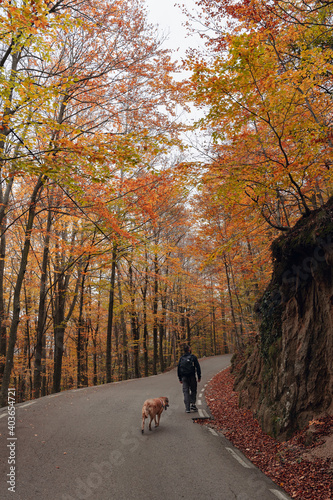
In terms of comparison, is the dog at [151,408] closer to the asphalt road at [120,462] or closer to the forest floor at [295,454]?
the asphalt road at [120,462]

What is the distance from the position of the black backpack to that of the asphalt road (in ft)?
3.67

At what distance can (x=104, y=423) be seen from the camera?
6.52 metres

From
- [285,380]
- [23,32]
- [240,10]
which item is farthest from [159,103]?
[285,380]

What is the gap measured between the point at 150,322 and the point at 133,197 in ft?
32.3

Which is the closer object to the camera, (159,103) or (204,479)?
(204,479)

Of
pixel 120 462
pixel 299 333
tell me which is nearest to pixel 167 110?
pixel 299 333

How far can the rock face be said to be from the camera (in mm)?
5316

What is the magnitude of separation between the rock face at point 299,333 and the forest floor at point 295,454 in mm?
282

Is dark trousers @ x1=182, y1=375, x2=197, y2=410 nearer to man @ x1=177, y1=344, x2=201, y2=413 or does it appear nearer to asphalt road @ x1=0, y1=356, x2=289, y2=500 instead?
man @ x1=177, y1=344, x2=201, y2=413

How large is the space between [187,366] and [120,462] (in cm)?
373

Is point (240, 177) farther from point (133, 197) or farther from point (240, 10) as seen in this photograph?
point (133, 197)

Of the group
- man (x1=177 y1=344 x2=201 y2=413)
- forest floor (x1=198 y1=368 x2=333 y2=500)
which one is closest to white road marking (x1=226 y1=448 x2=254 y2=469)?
forest floor (x1=198 y1=368 x2=333 y2=500)

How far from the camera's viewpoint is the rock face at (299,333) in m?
5.32

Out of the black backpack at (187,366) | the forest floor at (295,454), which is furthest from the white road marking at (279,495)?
the black backpack at (187,366)
